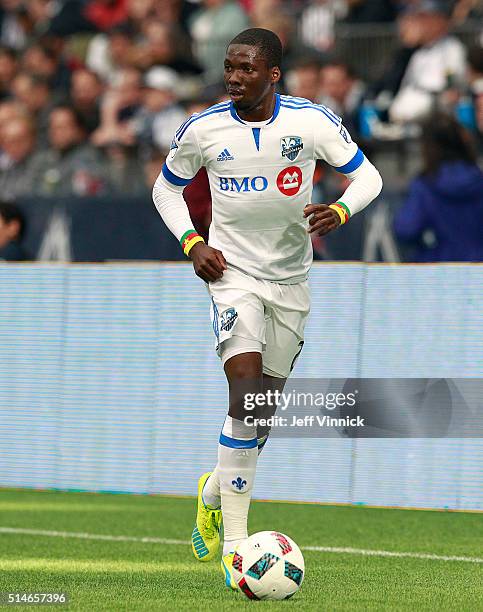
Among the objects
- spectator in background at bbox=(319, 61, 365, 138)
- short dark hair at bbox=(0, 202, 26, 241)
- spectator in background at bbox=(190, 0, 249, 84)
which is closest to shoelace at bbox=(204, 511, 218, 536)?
short dark hair at bbox=(0, 202, 26, 241)

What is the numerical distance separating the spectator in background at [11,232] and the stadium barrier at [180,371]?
0.50 metres

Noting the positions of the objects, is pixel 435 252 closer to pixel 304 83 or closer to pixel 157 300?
pixel 157 300

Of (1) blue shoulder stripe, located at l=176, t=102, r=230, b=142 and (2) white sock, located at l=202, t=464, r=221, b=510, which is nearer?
(1) blue shoulder stripe, located at l=176, t=102, r=230, b=142

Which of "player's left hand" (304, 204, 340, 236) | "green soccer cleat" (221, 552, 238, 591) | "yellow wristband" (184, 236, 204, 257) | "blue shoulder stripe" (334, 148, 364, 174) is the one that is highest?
"blue shoulder stripe" (334, 148, 364, 174)

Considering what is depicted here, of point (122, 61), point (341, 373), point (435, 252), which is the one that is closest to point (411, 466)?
point (341, 373)

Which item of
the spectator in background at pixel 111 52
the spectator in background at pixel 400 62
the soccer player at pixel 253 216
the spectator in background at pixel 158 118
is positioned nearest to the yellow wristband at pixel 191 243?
the soccer player at pixel 253 216

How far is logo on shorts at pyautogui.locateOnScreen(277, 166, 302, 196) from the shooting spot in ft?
23.1

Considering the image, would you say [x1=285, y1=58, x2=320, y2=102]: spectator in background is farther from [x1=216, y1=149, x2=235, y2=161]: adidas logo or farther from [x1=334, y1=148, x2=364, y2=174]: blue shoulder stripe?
[x1=216, y1=149, x2=235, y2=161]: adidas logo

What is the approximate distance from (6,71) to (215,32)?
11.7 ft

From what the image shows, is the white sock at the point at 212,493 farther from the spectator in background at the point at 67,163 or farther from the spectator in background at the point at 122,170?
the spectator in background at the point at 67,163

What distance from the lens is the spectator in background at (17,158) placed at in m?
17.0

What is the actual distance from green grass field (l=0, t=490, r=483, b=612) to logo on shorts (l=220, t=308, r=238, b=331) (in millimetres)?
1182

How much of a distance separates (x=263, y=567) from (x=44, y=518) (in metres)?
3.98

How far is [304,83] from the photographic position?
14.4 metres
